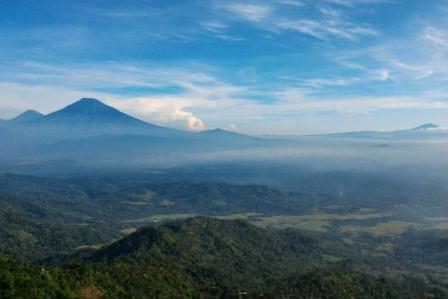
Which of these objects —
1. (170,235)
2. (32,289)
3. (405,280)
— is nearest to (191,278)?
(170,235)

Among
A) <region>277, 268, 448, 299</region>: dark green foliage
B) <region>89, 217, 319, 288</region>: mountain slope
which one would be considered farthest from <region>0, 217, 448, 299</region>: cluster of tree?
<region>89, 217, 319, 288</region>: mountain slope

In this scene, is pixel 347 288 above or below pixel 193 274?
below

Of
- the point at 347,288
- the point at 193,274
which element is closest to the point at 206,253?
the point at 193,274

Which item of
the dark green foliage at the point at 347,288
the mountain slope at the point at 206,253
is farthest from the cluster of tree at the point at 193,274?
the mountain slope at the point at 206,253

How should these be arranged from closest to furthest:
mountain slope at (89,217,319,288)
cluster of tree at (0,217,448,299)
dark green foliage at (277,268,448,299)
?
1. cluster of tree at (0,217,448,299)
2. dark green foliage at (277,268,448,299)
3. mountain slope at (89,217,319,288)

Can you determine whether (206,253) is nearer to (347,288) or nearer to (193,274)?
(193,274)

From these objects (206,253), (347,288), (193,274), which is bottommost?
(347,288)

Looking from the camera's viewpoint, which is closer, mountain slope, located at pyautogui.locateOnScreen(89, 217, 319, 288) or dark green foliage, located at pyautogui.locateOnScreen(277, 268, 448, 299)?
dark green foliage, located at pyautogui.locateOnScreen(277, 268, 448, 299)

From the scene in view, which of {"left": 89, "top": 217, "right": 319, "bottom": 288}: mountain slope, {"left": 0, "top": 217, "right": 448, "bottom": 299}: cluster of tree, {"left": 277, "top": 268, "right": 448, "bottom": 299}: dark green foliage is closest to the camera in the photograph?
{"left": 0, "top": 217, "right": 448, "bottom": 299}: cluster of tree

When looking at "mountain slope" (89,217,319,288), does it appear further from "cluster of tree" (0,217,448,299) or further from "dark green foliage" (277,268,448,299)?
"dark green foliage" (277,268,448,299)

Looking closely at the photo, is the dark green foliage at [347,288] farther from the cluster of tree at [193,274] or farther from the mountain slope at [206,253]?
the mountain slope at [206,253]

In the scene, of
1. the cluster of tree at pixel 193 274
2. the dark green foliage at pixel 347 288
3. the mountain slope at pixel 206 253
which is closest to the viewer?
the cluster of tree at pixel 193 274

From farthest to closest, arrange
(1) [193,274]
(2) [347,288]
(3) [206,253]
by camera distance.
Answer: (3) [206,253], (1) [193,274], (2) [347,288]
